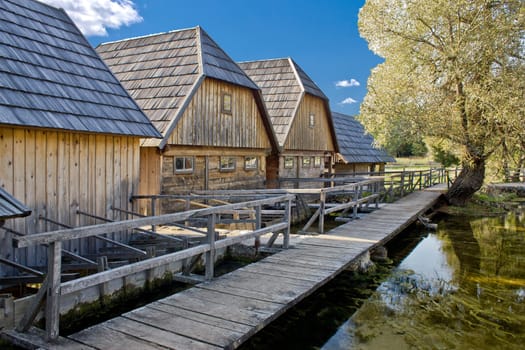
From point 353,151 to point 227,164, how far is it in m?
12.6

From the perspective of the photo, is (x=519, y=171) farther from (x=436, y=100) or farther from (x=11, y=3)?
(x=11, y=3)

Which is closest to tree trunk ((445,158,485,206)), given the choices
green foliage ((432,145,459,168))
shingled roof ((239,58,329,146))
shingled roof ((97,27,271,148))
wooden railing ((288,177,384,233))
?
wooden railing ((288,177,384,233))

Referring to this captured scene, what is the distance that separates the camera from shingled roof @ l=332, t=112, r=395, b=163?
2436 centimetres

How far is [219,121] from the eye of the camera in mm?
13234

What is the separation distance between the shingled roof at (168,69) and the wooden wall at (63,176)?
6.64 feet

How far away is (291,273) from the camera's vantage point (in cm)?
692

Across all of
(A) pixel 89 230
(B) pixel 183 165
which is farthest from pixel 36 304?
(B) pixel 183 165

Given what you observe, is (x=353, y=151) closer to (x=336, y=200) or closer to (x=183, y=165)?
(x=336, y=200)

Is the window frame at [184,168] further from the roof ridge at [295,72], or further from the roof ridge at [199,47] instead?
the roof ridge at [295,72]

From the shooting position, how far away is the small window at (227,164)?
45.1ft

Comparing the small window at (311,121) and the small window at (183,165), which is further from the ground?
the small window at (311,121)

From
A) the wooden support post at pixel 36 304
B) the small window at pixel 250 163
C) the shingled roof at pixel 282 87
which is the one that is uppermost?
the shingled roof at pixel 282 87

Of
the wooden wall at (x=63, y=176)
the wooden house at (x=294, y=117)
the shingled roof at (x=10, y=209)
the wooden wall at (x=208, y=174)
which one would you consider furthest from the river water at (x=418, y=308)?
the wooden house at (x=294, y=117)

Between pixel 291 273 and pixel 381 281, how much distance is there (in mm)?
2618
